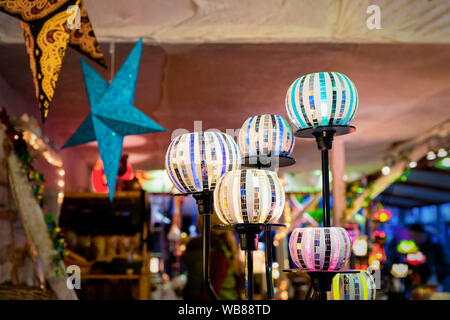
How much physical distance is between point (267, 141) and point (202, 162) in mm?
267

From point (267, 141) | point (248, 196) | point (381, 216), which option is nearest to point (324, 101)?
point (267, 141)

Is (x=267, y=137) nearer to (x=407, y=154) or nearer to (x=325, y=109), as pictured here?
(x=325, y=109)

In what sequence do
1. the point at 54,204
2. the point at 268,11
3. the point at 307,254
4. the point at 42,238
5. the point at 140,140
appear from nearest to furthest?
the point at 307,254 < the point at 42,238 < the point at 268,11 < the point at 54,204 < the point at 140,140

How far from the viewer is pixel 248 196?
1299mm

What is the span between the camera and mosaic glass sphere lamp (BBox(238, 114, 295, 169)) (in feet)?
5.06

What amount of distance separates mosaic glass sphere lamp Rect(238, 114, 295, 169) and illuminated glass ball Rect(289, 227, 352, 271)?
0.33 m

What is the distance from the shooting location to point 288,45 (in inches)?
124

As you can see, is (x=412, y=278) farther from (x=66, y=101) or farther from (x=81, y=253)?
(x=66, y=101)

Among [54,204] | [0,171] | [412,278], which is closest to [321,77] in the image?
[0,171]

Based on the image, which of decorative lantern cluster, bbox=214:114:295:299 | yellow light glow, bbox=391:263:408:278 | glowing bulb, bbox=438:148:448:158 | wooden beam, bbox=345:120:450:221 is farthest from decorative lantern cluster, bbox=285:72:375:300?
yellow light glow, bbox=391:263:408:278

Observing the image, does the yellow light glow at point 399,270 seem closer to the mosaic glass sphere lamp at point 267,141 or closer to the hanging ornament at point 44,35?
the mosaic glass sphere lamp at point 267,141

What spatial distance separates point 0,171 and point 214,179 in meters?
2.39

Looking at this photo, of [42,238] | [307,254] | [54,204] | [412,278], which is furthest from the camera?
[412,278]

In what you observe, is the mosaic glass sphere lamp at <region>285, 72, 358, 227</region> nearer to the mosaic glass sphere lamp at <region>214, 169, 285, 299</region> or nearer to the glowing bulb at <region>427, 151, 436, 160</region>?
the mosaic glass sphere lamp at <region>214, 169, 285, 299</region>
